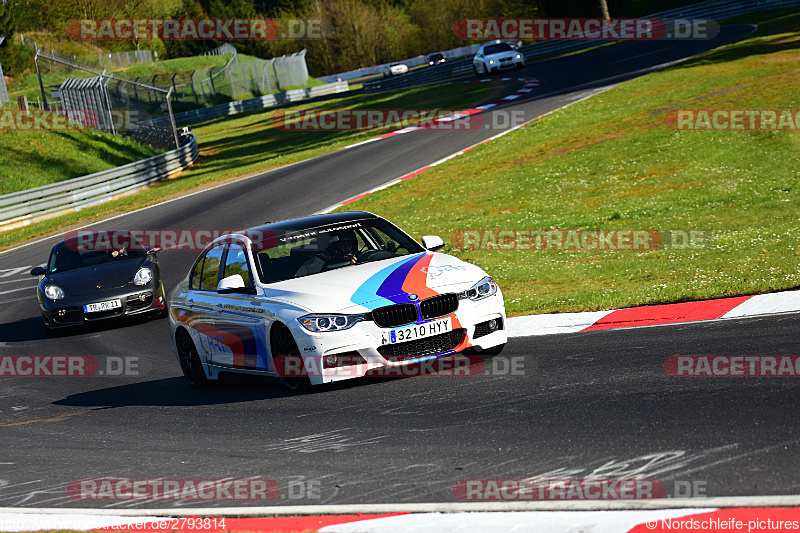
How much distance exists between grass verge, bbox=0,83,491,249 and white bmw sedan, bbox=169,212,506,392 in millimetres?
19042

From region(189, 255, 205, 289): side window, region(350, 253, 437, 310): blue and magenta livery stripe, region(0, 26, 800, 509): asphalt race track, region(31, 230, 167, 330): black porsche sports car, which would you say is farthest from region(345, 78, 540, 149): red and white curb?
region(350, 253, 437, 310): blue and magenta livery stripe

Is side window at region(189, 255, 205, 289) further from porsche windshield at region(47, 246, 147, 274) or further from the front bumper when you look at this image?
porsche windshield at region(47, 246, 147, 274)

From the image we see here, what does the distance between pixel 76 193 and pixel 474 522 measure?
97.3 ft

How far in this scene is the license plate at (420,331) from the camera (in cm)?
809

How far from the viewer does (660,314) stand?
1013 cm

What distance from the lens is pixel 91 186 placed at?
32.4m

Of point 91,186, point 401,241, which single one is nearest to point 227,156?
point 91,186

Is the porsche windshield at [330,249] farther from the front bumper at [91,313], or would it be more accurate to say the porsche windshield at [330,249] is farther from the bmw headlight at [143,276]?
the bmw headlight at [143,276]

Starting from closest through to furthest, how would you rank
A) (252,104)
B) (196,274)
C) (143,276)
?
(196,274), (143,276), (252,104)

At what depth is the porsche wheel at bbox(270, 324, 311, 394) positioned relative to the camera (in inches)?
327

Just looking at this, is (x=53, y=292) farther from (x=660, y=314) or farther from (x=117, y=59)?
(x=117, y=59)

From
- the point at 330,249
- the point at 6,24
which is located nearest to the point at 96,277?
the point at 330,249

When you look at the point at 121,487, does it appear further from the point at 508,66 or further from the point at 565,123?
the point at 508,66

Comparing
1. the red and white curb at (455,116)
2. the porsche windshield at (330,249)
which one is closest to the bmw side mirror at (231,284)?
the porsche windshield at (330,249)
